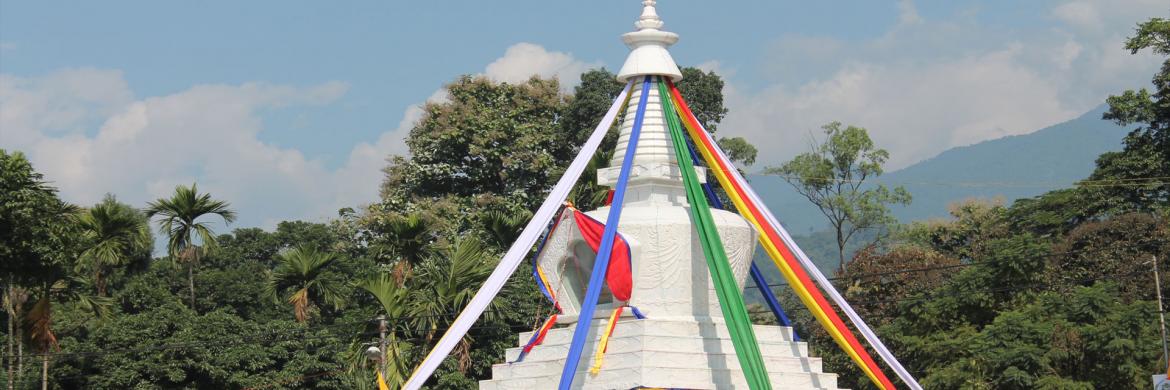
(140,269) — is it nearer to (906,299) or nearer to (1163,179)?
(906,299)

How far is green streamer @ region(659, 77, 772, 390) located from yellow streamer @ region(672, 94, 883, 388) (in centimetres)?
66

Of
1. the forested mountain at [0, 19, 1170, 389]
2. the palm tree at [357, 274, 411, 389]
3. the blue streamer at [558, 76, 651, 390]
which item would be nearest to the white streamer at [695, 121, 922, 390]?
the blue streamer at [558, 76, 651, 390]

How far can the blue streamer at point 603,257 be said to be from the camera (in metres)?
19.2

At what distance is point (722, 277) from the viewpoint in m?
20.1

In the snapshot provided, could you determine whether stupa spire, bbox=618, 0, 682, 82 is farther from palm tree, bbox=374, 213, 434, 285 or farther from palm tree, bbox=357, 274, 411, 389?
palm tree, bbox=374, 213, 434, 285

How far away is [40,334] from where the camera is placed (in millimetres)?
32531

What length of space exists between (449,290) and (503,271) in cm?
910

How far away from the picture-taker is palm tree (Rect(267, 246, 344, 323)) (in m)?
32.6

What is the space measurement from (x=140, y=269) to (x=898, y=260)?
66.8 ft

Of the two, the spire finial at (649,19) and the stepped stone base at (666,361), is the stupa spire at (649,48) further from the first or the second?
the stepped stone base at (666,361)

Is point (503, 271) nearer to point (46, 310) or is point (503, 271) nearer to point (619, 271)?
point (619, 271)

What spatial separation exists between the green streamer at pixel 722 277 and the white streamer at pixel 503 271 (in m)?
1.39

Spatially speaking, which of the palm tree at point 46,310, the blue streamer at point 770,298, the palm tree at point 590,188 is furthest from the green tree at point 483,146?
the blue streamer at point 770,298

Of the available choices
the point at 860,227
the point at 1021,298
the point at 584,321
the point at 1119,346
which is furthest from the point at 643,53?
the point at 860,227
